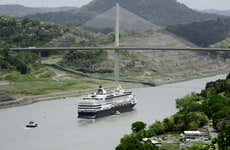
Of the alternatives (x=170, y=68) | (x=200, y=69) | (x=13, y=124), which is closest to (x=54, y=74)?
(x=170, y=68)

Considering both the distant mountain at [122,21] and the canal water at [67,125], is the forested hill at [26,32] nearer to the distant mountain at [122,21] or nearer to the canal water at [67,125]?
the distant mountain at [122,21]

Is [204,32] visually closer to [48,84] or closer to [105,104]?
[48,84]

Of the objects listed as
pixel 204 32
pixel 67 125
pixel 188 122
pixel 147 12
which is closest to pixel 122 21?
pixel 204 32

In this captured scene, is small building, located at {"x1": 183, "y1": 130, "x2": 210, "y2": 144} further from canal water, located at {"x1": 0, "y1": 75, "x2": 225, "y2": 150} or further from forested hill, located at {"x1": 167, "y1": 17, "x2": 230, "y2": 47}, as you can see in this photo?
forested hill, located at {"x1": 167, "y1": 17, "x2": 230, "y2": 47}

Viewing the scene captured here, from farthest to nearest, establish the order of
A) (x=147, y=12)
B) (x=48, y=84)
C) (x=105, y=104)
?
(x=147, y=12), (x=48, y=84), (x=105, y=104)

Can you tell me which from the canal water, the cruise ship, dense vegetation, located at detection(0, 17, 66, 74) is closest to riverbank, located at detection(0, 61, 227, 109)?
the canal water

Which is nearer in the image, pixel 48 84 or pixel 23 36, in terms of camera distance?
pixel 48 84
